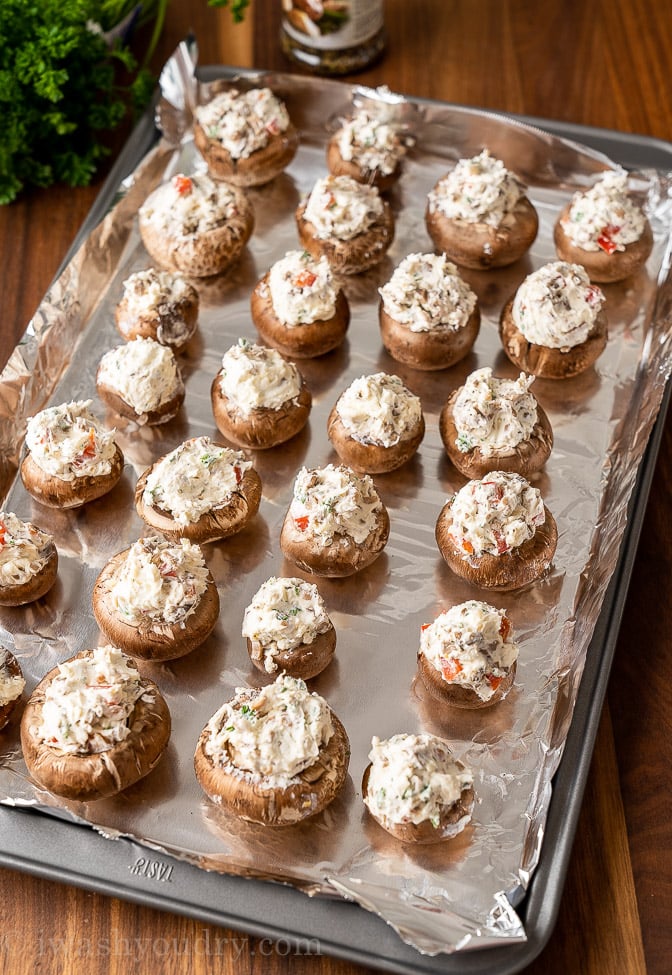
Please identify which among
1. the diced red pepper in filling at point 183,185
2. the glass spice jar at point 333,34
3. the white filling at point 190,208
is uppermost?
the glass spice jar at point 333,34

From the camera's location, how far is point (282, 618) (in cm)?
311

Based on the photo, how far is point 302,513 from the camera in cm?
335

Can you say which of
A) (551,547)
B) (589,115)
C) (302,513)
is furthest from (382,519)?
(589,115)

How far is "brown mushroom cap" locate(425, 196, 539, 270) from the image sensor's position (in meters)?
4.09

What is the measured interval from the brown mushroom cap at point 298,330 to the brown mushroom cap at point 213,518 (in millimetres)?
621

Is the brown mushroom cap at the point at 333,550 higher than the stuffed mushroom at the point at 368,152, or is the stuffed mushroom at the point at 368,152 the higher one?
the stuffed mushroom at the point at 368,152

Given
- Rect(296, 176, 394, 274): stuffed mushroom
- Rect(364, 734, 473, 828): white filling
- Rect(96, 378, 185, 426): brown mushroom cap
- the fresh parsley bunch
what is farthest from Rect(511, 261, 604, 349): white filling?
the fresh parsley bunch

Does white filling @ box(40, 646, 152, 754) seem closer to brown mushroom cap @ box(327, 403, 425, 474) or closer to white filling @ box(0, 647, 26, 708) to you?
white filling @ box(0, 647, 26, 708)

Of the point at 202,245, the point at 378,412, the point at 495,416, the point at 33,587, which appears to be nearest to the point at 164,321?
the point at 202,245

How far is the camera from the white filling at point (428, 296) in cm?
379

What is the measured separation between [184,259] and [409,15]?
1.93 meters

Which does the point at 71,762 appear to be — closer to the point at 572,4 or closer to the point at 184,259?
the point at 184,259

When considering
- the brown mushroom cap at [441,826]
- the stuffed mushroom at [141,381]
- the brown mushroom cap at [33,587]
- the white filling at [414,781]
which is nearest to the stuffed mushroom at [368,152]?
the stuffed mushroom at [141,381]

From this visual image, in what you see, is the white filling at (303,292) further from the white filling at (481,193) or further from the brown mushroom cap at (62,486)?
the brown mushroom cap at (62,486)
